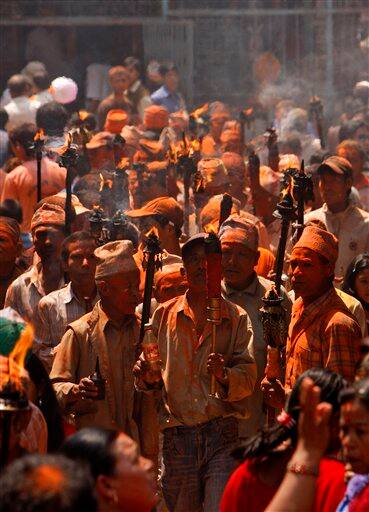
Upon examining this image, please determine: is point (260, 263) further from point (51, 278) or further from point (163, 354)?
point (163, 354)

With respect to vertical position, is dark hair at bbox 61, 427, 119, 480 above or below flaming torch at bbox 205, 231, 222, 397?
above

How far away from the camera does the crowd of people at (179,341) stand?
19.1ft

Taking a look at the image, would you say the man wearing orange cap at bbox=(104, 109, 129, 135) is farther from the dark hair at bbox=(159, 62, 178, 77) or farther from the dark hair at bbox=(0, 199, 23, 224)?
the dark hair at bbox=(0, 199, 23, 224)

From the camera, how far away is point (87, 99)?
27.7 metres

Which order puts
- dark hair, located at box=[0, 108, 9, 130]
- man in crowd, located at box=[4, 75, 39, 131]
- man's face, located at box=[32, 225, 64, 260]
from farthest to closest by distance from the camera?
1. man in crowd, located at box=[4, 75, 39, 131]
2. dark hair, located at box=[0, 108, 9, 130]
3. man's face, located at box=[32, 225, 64, 260]

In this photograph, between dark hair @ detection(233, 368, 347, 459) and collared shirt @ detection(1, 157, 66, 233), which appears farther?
collared shirt @ detection(1, 157, 66, 233)

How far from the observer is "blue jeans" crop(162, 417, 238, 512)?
898 centimetres

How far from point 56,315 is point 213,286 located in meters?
1.47

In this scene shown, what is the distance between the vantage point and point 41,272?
36.3ft

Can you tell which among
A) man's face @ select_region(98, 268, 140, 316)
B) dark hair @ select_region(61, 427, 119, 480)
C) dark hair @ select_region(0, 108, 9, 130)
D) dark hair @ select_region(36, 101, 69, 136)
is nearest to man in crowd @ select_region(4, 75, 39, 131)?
dark hair @ select_region(0, 108, 9, 130)

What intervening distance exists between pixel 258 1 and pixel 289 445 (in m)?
23.1

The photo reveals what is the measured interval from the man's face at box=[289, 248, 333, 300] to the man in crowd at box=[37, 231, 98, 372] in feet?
4.47

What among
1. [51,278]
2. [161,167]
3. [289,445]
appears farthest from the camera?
[161,167]

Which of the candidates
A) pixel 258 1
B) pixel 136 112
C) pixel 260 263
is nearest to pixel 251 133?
pixel 136 112
